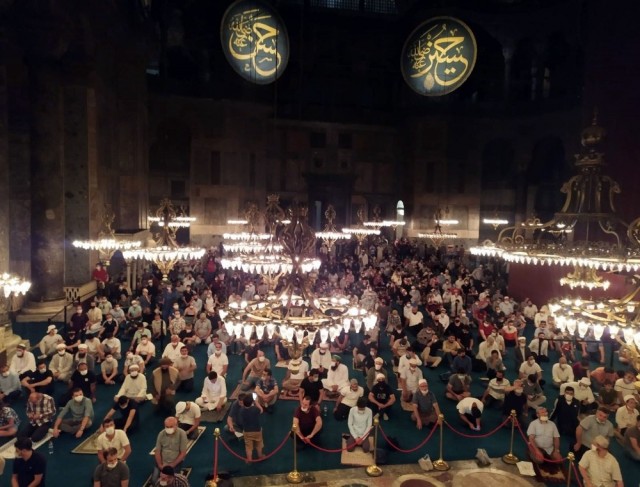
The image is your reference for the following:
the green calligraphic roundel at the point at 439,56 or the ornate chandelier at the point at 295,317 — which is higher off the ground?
the green calligraphic roundel at the point at 439,56

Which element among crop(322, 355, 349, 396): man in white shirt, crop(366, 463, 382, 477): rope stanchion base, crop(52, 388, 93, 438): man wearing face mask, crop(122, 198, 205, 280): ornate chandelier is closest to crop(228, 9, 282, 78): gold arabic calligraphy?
crop(122, 198, 205, 280): ornate chandelier

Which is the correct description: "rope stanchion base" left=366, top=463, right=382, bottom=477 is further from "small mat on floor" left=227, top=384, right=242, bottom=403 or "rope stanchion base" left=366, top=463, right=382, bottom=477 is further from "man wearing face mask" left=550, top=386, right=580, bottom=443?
"man wearing face mask" left=550, top=386, right=580, bottom=443

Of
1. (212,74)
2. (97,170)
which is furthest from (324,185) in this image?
(97,170)

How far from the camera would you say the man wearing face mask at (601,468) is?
5109mm

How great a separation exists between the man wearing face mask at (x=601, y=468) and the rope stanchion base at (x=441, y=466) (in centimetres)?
161

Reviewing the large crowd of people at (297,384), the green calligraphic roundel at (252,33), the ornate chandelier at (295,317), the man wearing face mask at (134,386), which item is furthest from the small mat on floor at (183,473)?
the green calligraphic roundel at (252,33)

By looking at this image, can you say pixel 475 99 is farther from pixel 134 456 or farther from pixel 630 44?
pixel 134 456

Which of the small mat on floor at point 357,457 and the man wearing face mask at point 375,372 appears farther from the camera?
the man wearing face mask at point 375,372

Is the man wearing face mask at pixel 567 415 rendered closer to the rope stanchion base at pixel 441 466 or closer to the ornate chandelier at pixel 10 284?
the rope stanchion base at pixel 441 466

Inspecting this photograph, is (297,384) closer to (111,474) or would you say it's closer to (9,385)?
(111,474)

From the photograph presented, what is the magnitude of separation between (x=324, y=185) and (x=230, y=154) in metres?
5.50

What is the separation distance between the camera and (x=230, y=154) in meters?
24.2

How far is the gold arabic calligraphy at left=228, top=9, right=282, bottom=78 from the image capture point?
18188mm

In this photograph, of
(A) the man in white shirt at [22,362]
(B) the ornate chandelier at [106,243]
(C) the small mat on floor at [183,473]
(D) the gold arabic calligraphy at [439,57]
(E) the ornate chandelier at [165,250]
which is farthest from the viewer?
(D) the gold arabic calligraphy at [439,57]
